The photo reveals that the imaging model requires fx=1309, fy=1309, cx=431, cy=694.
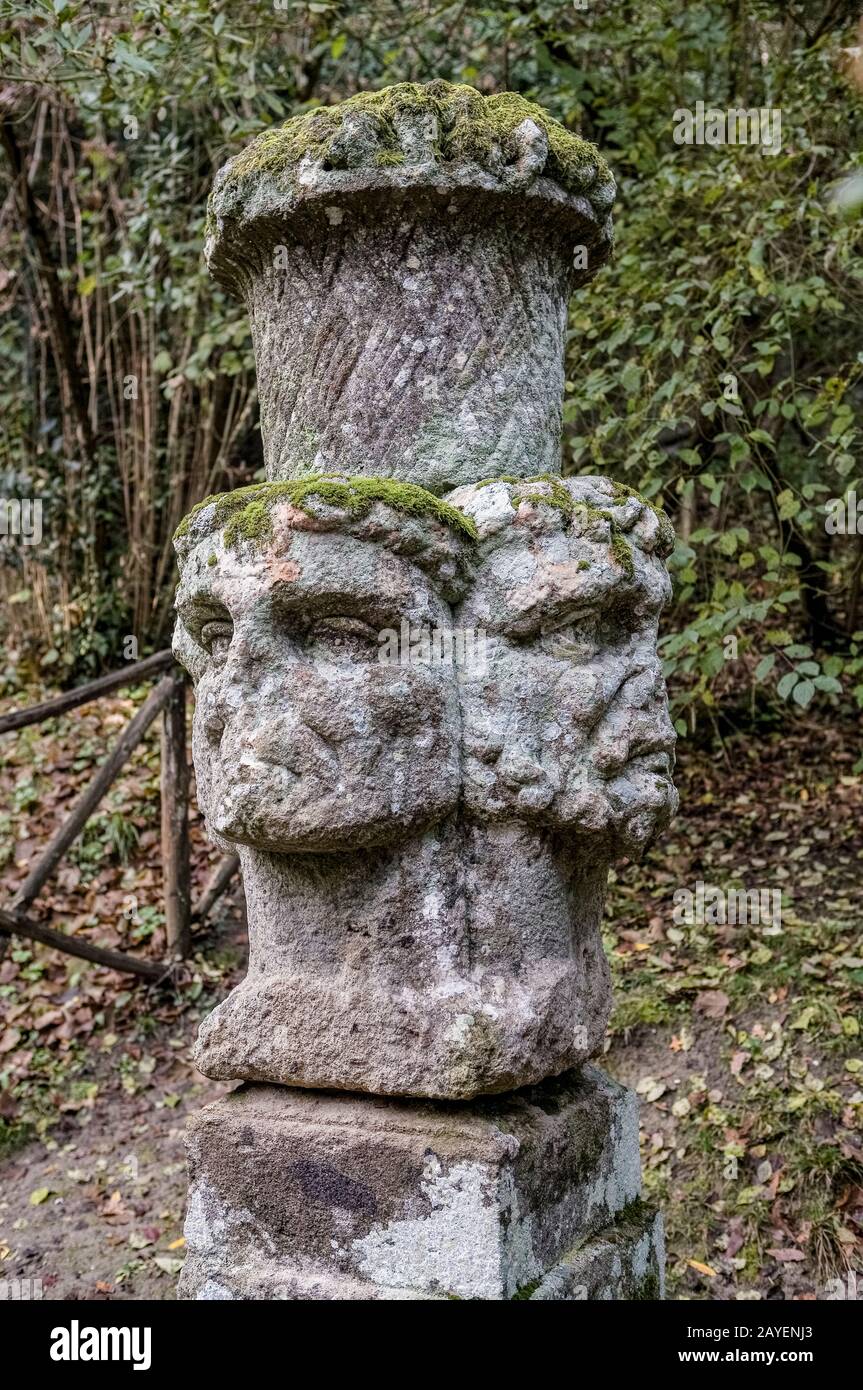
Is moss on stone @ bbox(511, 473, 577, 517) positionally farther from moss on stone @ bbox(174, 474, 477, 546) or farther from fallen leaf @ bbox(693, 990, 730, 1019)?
fallen leaf @ bbox(693, 990, 730, 1019)

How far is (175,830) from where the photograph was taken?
5.07 m

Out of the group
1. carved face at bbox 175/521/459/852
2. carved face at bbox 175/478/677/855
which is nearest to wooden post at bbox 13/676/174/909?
carved face at bbox 175/478/677/855

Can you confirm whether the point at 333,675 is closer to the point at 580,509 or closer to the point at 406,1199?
the point at 580,509

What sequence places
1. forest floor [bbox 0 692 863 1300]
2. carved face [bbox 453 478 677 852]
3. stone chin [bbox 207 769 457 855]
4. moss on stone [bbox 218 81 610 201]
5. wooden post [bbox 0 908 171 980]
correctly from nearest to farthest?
1. stone chin [bbox 207 769 457 855]
2. carved face [bbox 453 478 677 852]
3. moss on stone [bbox 218 81 610 201]
4. forest floor [bbox 0 692 863 1300]
5. wooden post [bbox 0 908 171 980]

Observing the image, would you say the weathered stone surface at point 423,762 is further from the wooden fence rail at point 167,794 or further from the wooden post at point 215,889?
the wooden post at point 215,889

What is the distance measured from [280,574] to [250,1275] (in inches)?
49.1

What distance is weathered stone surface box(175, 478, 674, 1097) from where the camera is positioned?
2.19m

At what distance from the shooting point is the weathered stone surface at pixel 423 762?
219 centimetres

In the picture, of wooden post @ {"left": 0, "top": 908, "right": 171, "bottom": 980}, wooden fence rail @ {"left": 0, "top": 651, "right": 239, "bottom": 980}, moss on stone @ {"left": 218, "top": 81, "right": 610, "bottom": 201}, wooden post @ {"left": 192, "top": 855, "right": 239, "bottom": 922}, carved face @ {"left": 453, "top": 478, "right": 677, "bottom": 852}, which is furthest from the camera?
wooden post @ {"left": 192, "top": 855, "right": 239, "bottom": 922}

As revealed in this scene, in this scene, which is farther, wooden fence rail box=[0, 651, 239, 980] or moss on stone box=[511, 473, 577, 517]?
wooden fence rail box=[0, 651, 239, 980]

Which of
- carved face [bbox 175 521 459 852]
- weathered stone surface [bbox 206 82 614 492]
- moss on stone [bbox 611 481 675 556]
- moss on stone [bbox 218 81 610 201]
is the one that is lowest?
carved face [bbox 175 521 459 852]

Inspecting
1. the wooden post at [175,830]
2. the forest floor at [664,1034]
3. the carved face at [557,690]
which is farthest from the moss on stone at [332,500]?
the wooden post at [175,830]

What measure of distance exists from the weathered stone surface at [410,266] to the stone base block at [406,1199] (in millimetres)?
1183
